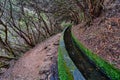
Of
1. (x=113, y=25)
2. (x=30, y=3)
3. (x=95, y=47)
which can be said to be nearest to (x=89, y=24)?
(x=113, y=25)

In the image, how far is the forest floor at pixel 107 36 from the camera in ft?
26.5

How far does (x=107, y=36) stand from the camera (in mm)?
9859

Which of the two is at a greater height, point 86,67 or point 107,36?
point 107,36

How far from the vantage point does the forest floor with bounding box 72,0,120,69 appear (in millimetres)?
8075

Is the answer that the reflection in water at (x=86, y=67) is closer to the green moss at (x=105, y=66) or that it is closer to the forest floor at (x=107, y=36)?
the green moss at (x=105, y=66)

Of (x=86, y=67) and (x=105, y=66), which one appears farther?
(x=86, y=67)

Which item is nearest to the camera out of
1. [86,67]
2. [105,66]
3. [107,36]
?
[105,66]

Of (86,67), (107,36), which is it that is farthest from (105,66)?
(107,36)

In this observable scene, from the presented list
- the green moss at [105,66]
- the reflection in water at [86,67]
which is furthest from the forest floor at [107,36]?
the reflection in water at [86,67]

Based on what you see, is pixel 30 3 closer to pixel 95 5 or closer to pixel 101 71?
pixel 95 5

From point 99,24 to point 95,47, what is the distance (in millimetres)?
3093

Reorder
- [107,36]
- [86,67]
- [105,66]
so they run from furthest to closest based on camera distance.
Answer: [107,36]
[86,67]
[105,66]

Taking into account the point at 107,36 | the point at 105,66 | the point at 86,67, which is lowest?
the point at 86,67

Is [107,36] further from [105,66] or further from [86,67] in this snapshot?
[105,66]
